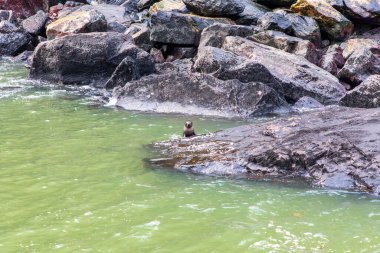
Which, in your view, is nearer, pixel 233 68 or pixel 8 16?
pixel 233 68

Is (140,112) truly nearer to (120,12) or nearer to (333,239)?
(333,239)

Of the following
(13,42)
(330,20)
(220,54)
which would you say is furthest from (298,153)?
(13,42)

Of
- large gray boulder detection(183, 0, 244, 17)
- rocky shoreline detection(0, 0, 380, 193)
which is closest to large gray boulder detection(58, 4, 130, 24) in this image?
rocky shoreline detection(0, 0, 380, 193)

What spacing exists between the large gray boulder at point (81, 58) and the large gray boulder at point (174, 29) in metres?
1.62

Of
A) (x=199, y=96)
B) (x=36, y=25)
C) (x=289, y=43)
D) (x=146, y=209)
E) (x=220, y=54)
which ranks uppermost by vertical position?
(x=36, y=25)

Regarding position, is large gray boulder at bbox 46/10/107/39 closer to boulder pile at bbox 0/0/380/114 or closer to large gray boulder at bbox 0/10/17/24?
boulder pile at bbox 0/0/380/114

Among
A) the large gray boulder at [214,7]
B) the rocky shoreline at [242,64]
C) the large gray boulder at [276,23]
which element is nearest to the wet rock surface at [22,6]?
the rocky shoreline at [242,64]

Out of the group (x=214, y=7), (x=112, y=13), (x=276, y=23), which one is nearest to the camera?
(x=276, y=23)

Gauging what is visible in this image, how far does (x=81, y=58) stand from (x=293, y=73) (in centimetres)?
659

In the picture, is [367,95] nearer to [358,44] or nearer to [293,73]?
[293,73]

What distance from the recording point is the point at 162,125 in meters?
11.8

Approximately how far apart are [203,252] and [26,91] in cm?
1186

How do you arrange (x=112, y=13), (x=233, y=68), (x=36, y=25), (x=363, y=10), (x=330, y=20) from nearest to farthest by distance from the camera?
(x=233, y=68)
(x=330, y=20)
(x=363, y=10)
(x=36, y=25)
(x=112, y=13)

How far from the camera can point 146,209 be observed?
21.6ft
